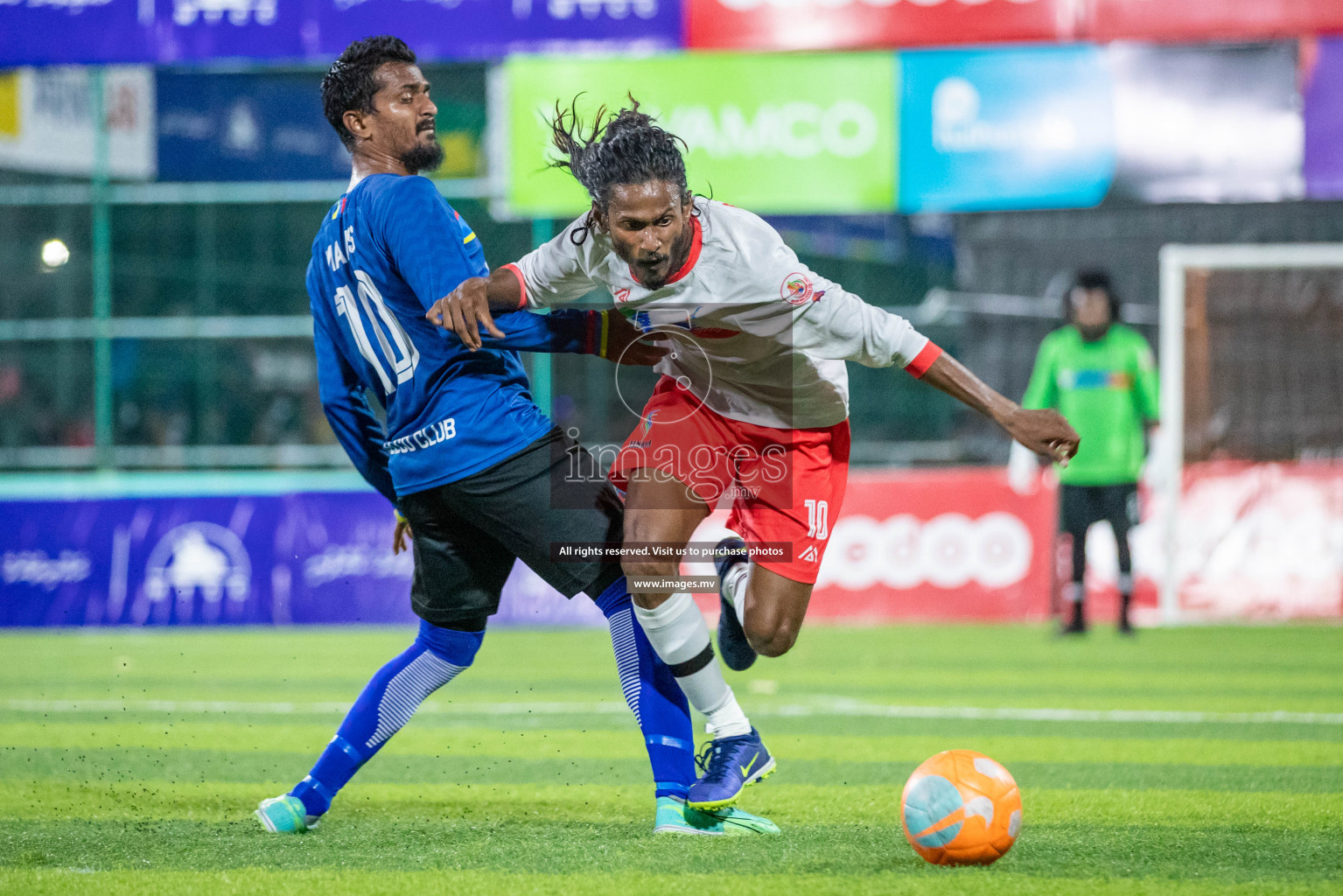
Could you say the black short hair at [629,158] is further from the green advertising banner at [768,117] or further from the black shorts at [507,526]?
the green advertising banner at [768,117]

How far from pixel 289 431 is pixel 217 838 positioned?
11975 millimetres

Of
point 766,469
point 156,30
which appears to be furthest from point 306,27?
point 766,469

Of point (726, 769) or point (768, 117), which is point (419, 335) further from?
point (768, 117)

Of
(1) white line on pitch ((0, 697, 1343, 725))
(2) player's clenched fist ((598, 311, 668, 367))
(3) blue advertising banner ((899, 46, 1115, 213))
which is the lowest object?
(1) white line on pitch ((0, 697, 1343, 725))

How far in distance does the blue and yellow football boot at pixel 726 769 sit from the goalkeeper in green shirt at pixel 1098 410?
267 inches

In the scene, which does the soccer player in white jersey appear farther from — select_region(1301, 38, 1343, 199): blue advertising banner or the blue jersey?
select_region(1301, 38, 1343, 199): blue advertising banner

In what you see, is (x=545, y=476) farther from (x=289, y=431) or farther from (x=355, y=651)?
(x=289, y=431)

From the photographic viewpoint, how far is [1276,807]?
4582mm

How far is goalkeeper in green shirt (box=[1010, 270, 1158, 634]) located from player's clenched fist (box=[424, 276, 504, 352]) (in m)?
7.28

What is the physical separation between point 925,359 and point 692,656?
101 centimetres

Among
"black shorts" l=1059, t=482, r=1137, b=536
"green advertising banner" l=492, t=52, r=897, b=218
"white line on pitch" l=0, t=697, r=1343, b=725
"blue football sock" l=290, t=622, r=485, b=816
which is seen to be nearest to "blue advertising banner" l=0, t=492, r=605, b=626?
"green advertising banner" l=492, t=52, r=897, b=218

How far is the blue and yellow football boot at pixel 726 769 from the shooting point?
4078 mm

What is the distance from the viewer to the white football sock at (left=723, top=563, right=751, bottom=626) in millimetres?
4816

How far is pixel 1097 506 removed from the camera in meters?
10.7
